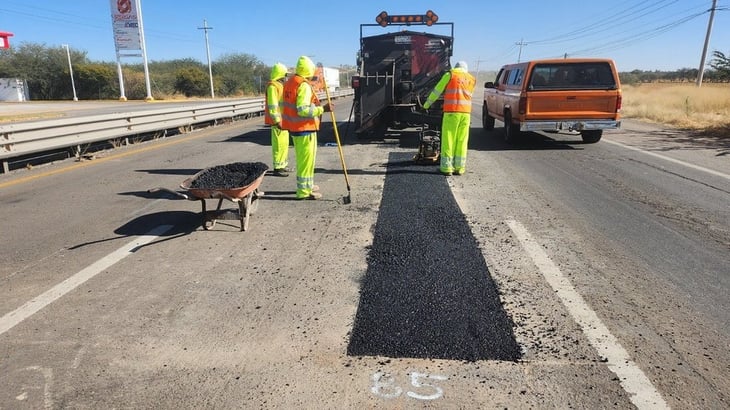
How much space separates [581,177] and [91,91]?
65.5 m

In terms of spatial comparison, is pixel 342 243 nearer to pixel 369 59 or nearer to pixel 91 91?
pixel 369 59

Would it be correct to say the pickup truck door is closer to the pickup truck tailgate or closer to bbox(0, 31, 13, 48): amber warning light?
the pickup truck tailgate

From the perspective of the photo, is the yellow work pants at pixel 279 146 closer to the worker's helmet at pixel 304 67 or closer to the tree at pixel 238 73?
the worker's helmet at pixel 304 67

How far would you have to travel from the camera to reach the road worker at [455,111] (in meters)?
8.07

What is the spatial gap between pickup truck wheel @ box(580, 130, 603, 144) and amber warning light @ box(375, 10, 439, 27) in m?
4.95

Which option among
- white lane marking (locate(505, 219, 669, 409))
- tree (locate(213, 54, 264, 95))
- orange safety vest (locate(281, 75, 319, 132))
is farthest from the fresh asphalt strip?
tree (locate(213, 54, 264, 95))

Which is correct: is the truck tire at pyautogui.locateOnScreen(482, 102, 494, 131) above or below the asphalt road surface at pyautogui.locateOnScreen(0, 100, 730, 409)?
above

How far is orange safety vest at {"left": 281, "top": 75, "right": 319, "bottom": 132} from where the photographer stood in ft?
21.4

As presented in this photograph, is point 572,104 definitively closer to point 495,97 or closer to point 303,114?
point 495,97

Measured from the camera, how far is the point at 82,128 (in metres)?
10.9

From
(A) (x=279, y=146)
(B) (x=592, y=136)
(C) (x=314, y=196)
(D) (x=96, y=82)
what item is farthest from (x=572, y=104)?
(D) (x=96, y=82)

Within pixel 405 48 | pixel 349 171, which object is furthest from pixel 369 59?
pixel 349 171

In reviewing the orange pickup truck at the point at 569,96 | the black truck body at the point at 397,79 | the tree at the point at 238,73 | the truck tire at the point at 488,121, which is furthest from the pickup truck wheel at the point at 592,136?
the tree at the point at 238,73

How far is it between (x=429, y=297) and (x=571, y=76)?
8802 millimetres
